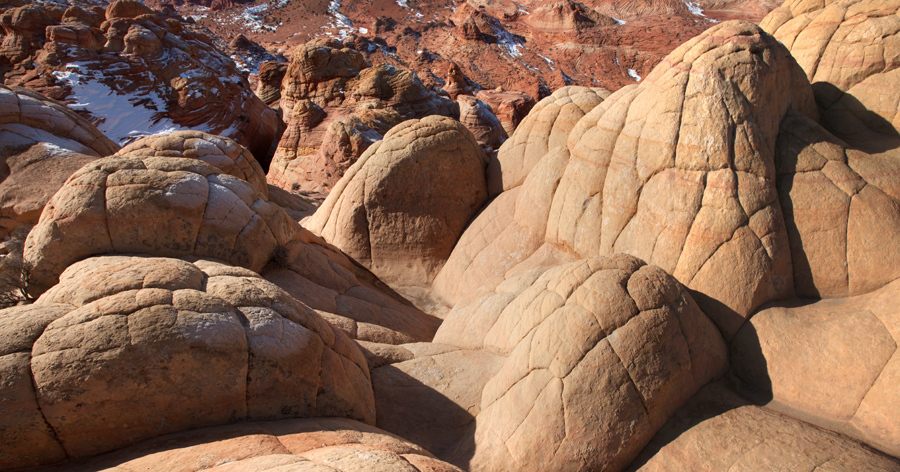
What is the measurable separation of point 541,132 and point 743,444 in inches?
230

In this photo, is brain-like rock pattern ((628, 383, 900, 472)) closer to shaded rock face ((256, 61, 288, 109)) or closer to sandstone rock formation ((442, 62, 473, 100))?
shaded rock face ((256, 61, 288, 109))

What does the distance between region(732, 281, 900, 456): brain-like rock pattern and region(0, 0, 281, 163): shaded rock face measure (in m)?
17.5

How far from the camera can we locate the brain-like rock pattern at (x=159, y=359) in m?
3.01

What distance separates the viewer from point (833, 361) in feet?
12.9

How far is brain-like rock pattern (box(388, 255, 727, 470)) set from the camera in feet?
12.1

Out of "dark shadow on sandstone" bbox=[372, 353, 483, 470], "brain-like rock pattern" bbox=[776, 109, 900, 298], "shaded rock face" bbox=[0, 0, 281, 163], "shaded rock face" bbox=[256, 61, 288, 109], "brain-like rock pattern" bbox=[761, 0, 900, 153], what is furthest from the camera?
"shaded rock face" bbox=[256, 61, 288, 109]

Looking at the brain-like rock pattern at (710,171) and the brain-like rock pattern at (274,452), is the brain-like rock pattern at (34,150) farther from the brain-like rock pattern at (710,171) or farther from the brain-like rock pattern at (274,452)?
the brain-like rock pattern at (710,171)

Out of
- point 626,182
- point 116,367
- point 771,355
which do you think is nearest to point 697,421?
point 771,355

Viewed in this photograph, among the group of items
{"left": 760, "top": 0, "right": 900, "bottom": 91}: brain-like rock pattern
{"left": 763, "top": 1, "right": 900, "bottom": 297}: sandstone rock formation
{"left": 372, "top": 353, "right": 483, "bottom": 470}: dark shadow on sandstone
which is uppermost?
{"left": 760, "top": 0, "right": 900, "bottom": 91}: brain-like rock pattern

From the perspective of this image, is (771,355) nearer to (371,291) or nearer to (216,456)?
(216,456)

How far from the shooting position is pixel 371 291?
7.38 metres

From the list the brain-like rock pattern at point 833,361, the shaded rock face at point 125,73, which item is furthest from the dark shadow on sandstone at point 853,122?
the shaded rock face at point 125,73

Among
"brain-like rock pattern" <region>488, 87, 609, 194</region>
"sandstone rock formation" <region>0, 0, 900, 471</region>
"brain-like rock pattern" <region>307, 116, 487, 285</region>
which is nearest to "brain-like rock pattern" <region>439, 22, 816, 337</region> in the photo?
"sandstone rock formation" <region>0, 0, 900, 471</region>

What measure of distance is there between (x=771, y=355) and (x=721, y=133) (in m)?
2.12
